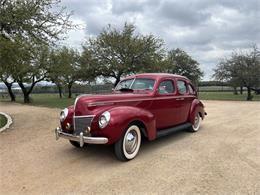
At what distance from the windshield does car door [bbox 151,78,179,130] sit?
0.24 m

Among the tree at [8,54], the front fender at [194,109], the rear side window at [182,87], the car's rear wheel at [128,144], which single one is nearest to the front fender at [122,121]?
the car's rear wheel at [128,144]

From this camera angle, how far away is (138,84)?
23.9 ft

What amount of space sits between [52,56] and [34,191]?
25.1 m

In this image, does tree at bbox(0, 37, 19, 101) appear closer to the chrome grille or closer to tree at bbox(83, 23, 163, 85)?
the chrome grille

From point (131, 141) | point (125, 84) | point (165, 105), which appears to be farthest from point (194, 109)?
point (131, 141)

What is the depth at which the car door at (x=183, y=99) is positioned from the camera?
7.81 m

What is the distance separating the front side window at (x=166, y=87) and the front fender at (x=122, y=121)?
1125 millimetres

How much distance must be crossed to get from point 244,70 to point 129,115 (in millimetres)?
27896

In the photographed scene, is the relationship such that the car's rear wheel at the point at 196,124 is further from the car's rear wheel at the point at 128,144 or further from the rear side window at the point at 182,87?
the car's rear wheel at the point at 128,144

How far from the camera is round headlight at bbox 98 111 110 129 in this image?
210 inches

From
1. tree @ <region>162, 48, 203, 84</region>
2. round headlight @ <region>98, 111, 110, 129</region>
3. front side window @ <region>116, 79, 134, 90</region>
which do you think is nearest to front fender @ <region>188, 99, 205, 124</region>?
front side window @ <region>116, 79, 134, 90</region>

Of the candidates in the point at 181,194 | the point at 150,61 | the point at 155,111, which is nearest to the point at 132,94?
the point at 155,111

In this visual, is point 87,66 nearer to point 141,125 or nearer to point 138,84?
point 138,84

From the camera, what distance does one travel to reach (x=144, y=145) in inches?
273
